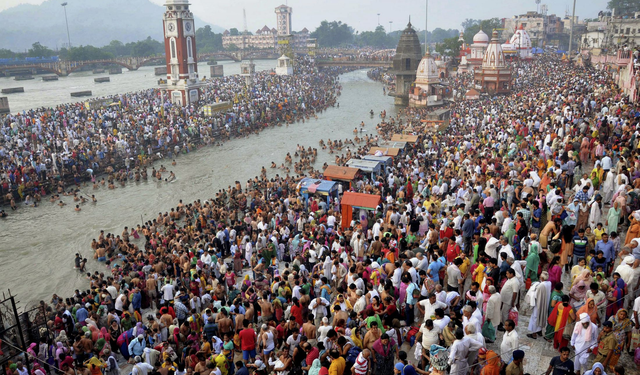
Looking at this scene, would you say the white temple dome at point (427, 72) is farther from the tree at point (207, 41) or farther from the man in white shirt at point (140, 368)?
the tree at point (207, 41)

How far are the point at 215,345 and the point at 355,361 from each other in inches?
101

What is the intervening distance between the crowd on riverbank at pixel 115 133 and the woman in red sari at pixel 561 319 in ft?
65.8

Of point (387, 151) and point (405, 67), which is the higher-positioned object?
point (405, 67)

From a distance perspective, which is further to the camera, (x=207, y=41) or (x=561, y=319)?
(x=207, y=41)

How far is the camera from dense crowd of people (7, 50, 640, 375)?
20.8ft

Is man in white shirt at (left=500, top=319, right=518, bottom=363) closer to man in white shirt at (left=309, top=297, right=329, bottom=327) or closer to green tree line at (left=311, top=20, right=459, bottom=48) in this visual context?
man in white shirt at (left=309, top=297, right=329, bottom=327)

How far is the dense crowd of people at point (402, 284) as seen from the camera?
633 cm

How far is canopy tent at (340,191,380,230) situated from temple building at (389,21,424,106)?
32174 mm

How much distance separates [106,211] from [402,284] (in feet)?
49.8

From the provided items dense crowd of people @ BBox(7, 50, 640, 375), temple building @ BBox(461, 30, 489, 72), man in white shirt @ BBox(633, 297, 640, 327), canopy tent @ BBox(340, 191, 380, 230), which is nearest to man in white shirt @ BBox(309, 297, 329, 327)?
dense crowd of people @ BBox(7, 50, 640, 375)

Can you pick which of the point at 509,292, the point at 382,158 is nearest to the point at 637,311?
the point at 509,292

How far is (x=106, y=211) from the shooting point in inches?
766

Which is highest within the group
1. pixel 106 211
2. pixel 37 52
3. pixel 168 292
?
pixel 37 52

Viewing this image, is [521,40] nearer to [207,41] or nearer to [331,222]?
[331,222]
